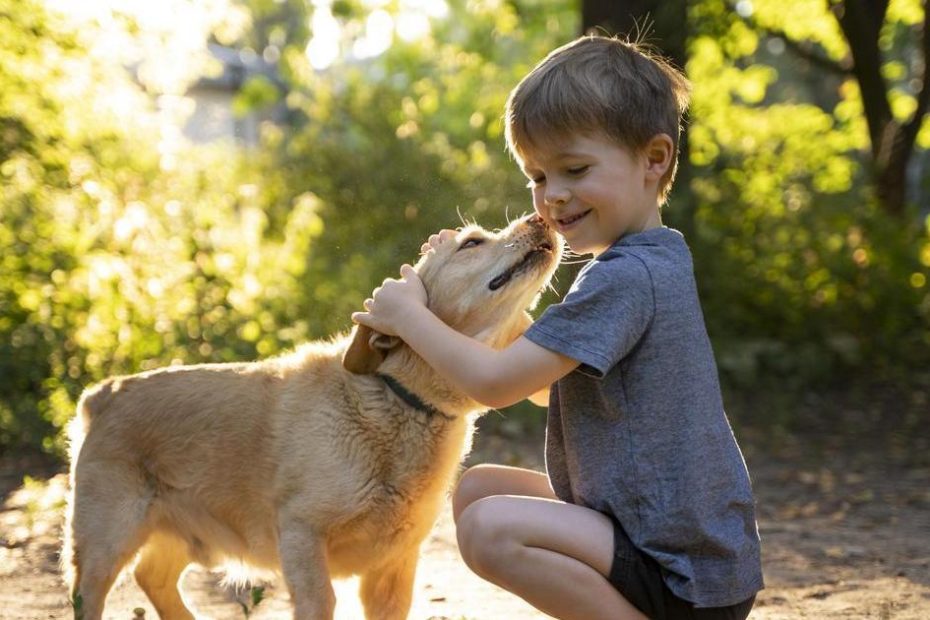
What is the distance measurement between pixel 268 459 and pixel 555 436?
1.04 meters

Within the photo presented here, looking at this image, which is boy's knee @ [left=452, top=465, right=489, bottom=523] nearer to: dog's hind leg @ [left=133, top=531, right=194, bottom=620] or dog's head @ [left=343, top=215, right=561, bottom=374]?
dog's head @ [left=343, top=215, right=561, bottom=374]

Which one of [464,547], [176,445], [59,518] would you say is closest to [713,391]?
[464,547]

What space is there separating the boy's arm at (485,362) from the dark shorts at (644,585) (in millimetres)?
482

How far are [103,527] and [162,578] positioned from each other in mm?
451

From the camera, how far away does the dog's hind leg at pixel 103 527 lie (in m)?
4.17

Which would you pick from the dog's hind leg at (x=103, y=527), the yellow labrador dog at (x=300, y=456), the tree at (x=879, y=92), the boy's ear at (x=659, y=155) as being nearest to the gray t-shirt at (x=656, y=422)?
the boy's ear at (x=659, y=155)

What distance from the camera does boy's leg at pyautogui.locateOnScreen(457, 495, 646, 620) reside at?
3.25 metres

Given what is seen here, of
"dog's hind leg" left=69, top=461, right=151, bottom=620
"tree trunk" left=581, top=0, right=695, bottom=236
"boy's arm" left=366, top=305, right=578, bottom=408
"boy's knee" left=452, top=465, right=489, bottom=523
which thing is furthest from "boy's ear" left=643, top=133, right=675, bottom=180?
"tree trunk" left=581, top=0, right=695, bottom=236

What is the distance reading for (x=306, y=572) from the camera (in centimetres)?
376

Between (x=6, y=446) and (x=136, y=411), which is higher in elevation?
(x=136, y=411)

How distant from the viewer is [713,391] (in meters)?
3.37

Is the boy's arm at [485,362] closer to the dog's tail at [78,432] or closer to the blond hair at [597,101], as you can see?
the blond hair at [597,101]

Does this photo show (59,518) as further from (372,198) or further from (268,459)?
(372,198)

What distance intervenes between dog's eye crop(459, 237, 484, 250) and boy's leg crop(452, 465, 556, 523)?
716 millimetres
